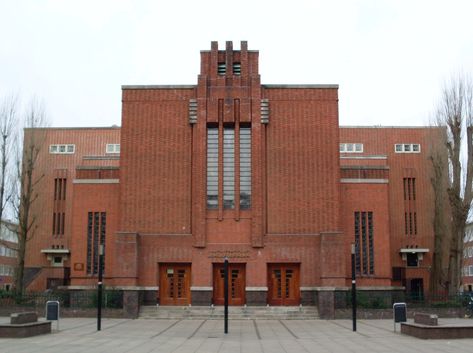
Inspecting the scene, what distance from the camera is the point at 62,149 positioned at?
2181 inches

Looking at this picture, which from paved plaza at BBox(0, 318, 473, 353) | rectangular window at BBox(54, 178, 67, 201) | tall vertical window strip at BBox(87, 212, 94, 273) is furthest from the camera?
rectangular window at BBox(54, 178, 67, 201)

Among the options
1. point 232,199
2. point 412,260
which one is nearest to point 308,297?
point 232,199

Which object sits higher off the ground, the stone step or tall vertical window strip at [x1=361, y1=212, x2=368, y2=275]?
tall vertical window strip at [x1=361, y1=212, x2=368, y2=275]

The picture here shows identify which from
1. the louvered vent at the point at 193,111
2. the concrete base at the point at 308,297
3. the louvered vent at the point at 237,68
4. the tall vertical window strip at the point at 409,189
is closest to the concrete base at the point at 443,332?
the concrete base at the point at 308,297

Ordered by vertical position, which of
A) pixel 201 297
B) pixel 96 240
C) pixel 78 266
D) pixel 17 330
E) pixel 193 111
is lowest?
pixel 17 330

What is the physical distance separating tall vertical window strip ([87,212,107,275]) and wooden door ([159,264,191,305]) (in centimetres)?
494

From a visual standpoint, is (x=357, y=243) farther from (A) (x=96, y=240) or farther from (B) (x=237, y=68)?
(A) (x=96, y=240)

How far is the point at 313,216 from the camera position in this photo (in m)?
35.1

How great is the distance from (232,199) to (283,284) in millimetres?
5520

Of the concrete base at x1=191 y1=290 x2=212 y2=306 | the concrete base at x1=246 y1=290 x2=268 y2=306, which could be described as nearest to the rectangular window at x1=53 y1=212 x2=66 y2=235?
the concrete base at x1=191 y1=290 x2=212 y2=306

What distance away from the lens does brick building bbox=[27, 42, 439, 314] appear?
3450 cm

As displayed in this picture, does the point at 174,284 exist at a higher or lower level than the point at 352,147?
lower

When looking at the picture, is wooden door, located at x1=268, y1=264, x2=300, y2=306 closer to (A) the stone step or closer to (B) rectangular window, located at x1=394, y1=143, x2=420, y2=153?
(A) the stone step

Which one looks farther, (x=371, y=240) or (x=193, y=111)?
(x=371, y=240)
